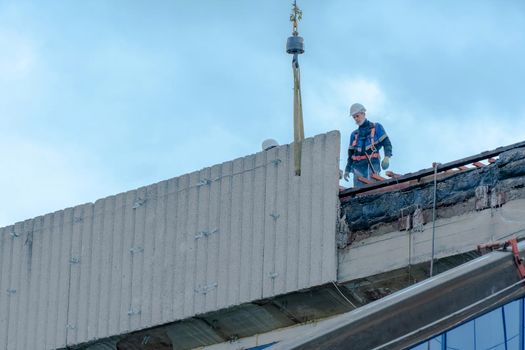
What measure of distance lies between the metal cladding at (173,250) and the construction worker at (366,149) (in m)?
1.07

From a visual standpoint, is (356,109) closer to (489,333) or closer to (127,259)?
(127,259)

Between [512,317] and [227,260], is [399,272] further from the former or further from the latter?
[512,317]

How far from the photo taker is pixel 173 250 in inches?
903

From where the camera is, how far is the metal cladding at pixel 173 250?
21.1 metres

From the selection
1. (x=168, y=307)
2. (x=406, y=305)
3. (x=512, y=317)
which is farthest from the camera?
(x=168, y=307)

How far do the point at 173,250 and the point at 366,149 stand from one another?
3151mm

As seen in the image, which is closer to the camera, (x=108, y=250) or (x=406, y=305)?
(x=406, y=305)

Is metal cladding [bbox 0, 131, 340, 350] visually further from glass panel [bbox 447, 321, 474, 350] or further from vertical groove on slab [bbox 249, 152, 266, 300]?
glass panel [bbox 447, 321, 474, 350]

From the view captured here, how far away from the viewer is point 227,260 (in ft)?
72.3

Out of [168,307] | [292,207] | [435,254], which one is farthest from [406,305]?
[168,307]

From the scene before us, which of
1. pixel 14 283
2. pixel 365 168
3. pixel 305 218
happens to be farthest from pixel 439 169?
pixel 14 283

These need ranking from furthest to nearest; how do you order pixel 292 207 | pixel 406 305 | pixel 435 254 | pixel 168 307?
pixel 168 307
pixel 292 207
pixel 435 254
pixel 406 305

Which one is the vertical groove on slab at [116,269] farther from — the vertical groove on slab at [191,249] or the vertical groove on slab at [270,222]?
the vertical groove on slab at [270,222]

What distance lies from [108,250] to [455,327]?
1380cm
